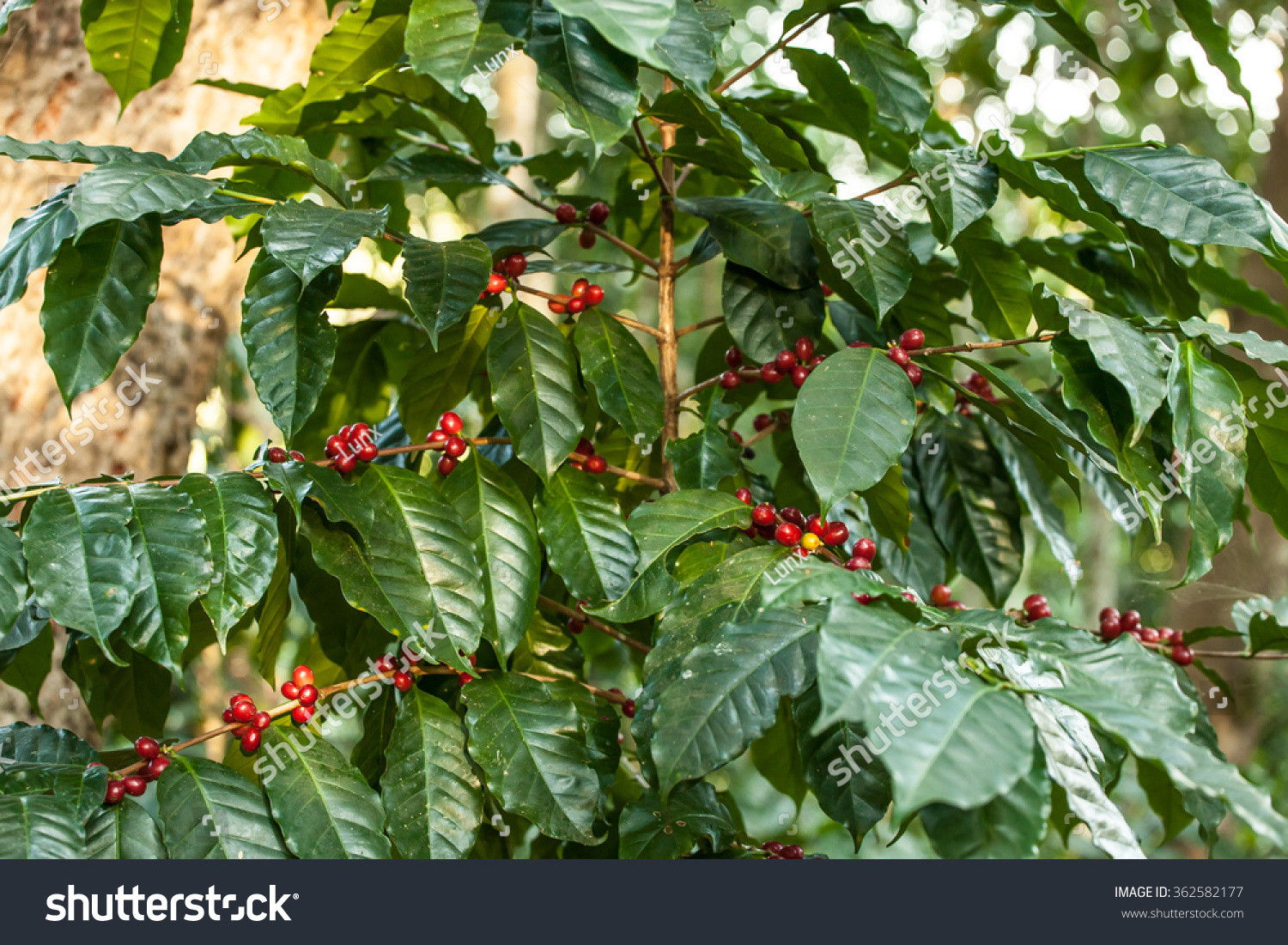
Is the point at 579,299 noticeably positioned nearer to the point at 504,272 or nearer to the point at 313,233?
the point at 504,272

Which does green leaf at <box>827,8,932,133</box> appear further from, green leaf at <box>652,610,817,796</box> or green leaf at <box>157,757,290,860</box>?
green leaf at <box>157,757,290,860</box>

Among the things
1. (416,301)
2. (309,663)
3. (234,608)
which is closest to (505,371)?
(416,301)

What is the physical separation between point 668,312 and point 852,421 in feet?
1.11

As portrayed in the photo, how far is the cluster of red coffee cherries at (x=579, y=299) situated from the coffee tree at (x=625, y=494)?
0.01m

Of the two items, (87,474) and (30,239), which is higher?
(30,239)

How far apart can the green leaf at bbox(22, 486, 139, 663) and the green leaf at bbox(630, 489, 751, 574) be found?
38cm

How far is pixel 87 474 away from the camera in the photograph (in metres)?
1.26

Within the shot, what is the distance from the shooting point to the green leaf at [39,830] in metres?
0.60

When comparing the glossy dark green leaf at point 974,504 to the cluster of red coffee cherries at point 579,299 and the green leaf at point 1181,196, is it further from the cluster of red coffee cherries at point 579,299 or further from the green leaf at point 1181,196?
the cluster of red coffee cherries at point 579,299

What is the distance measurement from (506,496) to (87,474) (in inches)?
31.1

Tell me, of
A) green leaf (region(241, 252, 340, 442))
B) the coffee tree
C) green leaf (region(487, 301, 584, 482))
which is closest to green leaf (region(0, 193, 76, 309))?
the coffee tree

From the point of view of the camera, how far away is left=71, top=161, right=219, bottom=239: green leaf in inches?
25.7

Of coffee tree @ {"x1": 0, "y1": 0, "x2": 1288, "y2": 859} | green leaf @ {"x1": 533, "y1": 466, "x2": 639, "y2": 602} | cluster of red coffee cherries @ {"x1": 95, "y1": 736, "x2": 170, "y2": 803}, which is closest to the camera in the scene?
coffee tree @ {"x1": 0, "y1": 0, "x2": 1288, "y2": 859}
